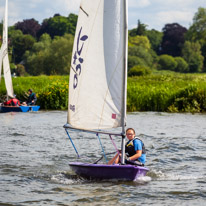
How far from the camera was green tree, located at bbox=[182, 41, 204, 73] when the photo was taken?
346ft

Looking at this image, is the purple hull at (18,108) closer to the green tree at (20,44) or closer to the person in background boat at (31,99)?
the person in background boat at (31,99)

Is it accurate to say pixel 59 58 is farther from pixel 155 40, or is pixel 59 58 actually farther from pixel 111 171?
pixel 155 40

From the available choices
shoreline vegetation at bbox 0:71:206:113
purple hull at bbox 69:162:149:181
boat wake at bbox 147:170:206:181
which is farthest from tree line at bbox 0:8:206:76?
purple hull at bbox 69:162:149:181

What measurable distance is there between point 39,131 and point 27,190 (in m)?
11.3

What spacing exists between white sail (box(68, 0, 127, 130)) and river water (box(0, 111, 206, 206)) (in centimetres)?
163

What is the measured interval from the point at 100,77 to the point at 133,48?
78.0 m

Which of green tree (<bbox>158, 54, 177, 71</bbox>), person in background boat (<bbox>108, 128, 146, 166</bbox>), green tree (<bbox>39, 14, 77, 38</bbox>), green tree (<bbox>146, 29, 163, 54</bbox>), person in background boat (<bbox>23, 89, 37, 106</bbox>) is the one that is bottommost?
person in background boat (<bbox>108, 128, 146, 166</bbox>)

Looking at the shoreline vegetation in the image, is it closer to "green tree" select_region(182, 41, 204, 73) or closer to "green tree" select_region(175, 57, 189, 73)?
"green tree" select_region(175, 57, 189, 73)

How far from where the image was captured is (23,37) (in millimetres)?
126188

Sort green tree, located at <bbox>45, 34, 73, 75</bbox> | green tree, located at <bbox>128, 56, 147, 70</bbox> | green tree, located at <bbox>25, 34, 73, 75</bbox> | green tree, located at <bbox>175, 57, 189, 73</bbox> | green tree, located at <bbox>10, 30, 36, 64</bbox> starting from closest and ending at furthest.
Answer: green tree, located at <bbox>45, 34, 73, 75</bbox> < green tree, located at <bbox>25, 34, 73, 75</bbox> < green tree, located at <bbox>128, 56, 147, 70</bbox> < green tree, located at <bbox>175, 57, 189, 73</bbox> < green tree, located at <bbox>10, 30, 36, 64</bbox>

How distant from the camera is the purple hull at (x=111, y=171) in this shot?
38.1ft

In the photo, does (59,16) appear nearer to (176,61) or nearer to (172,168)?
(176,61)

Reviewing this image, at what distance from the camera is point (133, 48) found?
293 ft

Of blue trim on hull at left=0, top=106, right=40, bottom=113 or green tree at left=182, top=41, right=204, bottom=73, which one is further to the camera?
green tree at left=182, top=41, right=204, bottom=73
